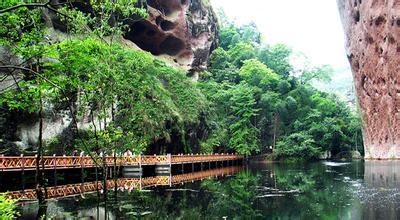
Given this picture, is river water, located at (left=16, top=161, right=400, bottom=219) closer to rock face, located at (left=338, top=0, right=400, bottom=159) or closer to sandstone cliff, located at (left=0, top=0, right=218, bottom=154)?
sandstone cliff, located at (left=0, top=0, right=218, bottom=154)

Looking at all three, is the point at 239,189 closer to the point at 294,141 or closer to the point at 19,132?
the point at 19,132

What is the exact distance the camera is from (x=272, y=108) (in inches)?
1971

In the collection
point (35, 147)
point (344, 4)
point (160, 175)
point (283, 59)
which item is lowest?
point (160, 175)

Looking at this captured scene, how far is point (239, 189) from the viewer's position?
65.5 ft

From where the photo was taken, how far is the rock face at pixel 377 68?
39812 mm

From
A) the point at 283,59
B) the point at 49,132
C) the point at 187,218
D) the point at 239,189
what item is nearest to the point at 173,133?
the point at 49,132

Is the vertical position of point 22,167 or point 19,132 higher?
point 19,132

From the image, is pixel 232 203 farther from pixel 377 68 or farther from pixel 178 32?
pixel 377 68

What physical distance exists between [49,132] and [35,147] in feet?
4.48

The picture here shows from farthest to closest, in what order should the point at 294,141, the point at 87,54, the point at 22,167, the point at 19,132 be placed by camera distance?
the point at 294,141, the point at 19,132, the point at 22,167, the point at 87,54

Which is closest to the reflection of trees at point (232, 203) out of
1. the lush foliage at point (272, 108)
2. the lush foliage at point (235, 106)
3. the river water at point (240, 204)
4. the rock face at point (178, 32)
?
the river water at point (240, 204)

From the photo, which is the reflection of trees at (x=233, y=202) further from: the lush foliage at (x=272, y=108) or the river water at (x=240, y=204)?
the lush foliage at (x=272, y=108)

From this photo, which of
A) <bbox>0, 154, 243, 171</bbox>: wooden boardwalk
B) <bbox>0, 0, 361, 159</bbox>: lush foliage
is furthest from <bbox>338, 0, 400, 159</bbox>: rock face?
<bbox>0, 154, 243, 171</bbox>: wooden boardwalk

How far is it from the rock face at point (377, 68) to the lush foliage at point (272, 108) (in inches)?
233
